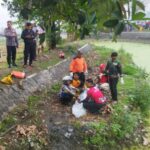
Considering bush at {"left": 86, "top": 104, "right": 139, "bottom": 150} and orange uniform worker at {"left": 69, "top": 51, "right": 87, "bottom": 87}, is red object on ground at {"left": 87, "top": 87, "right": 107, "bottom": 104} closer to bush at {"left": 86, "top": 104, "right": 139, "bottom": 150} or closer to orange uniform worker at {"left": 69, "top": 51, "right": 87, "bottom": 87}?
bush at {"left": 86, "top": 104, "right": 139, "bottom": 150}

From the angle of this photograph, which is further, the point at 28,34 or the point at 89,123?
the point at 28,34

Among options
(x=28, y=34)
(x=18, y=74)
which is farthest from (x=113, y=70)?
(x=28, y=34)

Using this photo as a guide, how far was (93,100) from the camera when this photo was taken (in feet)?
33.1

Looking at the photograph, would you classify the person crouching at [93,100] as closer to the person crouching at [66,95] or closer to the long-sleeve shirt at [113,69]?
the person crouching at [66,95]

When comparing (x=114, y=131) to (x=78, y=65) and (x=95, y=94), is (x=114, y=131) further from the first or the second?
(x=78, y=65)

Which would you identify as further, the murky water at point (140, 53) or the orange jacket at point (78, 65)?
the murky water at point (140, 53)

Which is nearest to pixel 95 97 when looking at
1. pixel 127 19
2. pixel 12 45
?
pixel 12 45

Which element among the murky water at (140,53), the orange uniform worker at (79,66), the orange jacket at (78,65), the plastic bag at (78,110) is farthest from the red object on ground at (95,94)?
the murky water at (140,53)

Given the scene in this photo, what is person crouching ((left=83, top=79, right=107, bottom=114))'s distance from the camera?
9992 millimetres

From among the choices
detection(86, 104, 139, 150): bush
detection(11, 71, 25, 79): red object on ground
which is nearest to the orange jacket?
detection(11, 71, 25, 79): red object on ground

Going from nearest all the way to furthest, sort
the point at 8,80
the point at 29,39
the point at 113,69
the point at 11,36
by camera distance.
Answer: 1. the point at 8,80
2. the point at 113,69
3. the point at 11,36
4. the point at 29,39

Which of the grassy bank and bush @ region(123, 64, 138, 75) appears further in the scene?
bush @ region(123, 64, 138, 75)

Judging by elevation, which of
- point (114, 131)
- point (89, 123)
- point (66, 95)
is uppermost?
point (66, 95)

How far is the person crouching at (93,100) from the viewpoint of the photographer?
9.99 meters
